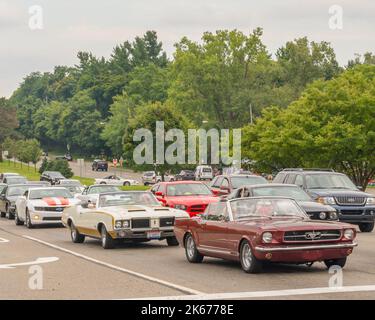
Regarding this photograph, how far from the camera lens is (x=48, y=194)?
31.9 m

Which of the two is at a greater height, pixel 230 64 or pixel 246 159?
pixel 230 64

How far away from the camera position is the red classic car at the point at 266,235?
47.2 ft

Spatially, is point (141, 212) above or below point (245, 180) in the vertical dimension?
above

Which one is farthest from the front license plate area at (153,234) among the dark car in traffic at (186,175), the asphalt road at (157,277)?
the dark car in traffic at (186,175)

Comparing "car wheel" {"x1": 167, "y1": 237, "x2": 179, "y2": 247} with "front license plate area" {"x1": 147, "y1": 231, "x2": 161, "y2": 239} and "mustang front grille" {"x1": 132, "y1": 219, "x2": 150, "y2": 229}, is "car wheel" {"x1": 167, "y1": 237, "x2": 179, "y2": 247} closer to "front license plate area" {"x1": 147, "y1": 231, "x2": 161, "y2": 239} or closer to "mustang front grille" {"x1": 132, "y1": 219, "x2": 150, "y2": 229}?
"front license plate area" {"x1": 147, "y1": 231, "x2": 161, "y2": 239}

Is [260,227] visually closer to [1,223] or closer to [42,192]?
[42,192]

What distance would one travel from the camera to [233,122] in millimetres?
104250

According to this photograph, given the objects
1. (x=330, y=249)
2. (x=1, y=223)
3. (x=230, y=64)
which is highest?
(x=230, y=64)

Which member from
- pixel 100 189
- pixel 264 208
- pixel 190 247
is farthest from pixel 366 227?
pixel 100 189

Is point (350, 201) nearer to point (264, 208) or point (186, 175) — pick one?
point (264, 208)

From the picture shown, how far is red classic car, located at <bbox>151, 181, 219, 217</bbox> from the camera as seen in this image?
26.5 meters

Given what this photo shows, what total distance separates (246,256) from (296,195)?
29.4ft
